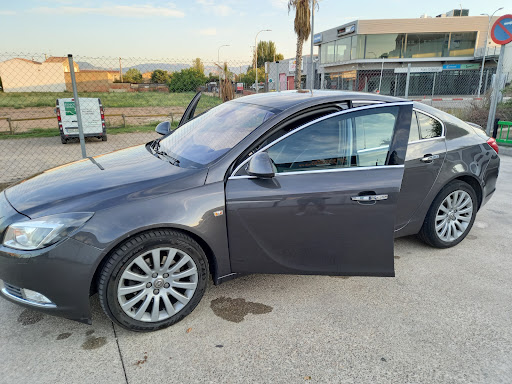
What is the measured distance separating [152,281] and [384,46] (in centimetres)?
4431

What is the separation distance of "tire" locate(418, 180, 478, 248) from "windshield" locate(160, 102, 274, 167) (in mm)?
2047

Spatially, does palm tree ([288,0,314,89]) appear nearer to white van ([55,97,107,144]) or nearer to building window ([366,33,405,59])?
white van ([55,97,107,144])

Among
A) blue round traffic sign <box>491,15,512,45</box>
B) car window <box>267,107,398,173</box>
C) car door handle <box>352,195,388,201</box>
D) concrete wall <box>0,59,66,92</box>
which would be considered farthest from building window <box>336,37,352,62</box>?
car door handle <box>352,195,388,201</box>

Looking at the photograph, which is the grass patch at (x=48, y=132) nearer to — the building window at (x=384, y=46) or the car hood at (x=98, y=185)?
the car hood at (x=98, y=185)

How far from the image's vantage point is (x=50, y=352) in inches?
95.0

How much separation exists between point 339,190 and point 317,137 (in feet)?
1.51

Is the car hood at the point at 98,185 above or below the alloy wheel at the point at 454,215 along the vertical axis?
above

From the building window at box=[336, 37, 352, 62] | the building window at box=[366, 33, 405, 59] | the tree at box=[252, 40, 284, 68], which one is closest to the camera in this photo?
the building window at box=[366, 33, 405, 59]

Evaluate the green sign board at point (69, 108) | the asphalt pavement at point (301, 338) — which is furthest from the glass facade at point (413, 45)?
the asphalt pavement at point (301, 338)

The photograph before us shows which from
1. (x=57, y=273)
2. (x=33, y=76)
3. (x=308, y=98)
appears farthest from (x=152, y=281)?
(x=33, y=76)

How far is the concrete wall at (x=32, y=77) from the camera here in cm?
4334

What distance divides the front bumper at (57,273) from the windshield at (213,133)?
999 mm

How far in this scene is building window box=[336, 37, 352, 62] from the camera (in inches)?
1678

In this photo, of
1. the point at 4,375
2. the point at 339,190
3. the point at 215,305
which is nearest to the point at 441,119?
the point at 339,190
